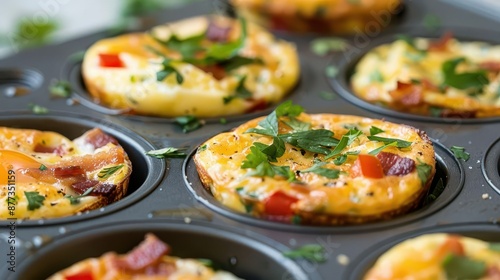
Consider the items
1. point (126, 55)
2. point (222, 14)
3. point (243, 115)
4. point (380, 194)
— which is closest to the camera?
point (380, 194)

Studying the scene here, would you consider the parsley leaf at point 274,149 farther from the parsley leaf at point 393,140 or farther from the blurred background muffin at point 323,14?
the blurred background muffin at point 323,14

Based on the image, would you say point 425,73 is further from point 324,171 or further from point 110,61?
point 110,61

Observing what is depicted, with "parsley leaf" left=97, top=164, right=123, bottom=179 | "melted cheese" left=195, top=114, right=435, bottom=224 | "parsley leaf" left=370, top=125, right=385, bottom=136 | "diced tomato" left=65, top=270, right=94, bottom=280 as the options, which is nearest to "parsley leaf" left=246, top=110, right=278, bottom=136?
"melted cheese" left=195, top=114, right=435, bottom=224

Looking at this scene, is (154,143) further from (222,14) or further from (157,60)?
(222,14)

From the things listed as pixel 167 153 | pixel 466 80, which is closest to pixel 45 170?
pixel 167 153

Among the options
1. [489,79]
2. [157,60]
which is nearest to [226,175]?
[157,60]

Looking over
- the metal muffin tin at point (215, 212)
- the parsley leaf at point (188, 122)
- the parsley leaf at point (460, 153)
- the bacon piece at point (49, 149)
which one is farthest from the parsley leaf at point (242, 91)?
the parsley leaf at point (460, 153)

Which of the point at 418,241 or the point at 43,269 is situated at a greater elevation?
the point at 418,241
